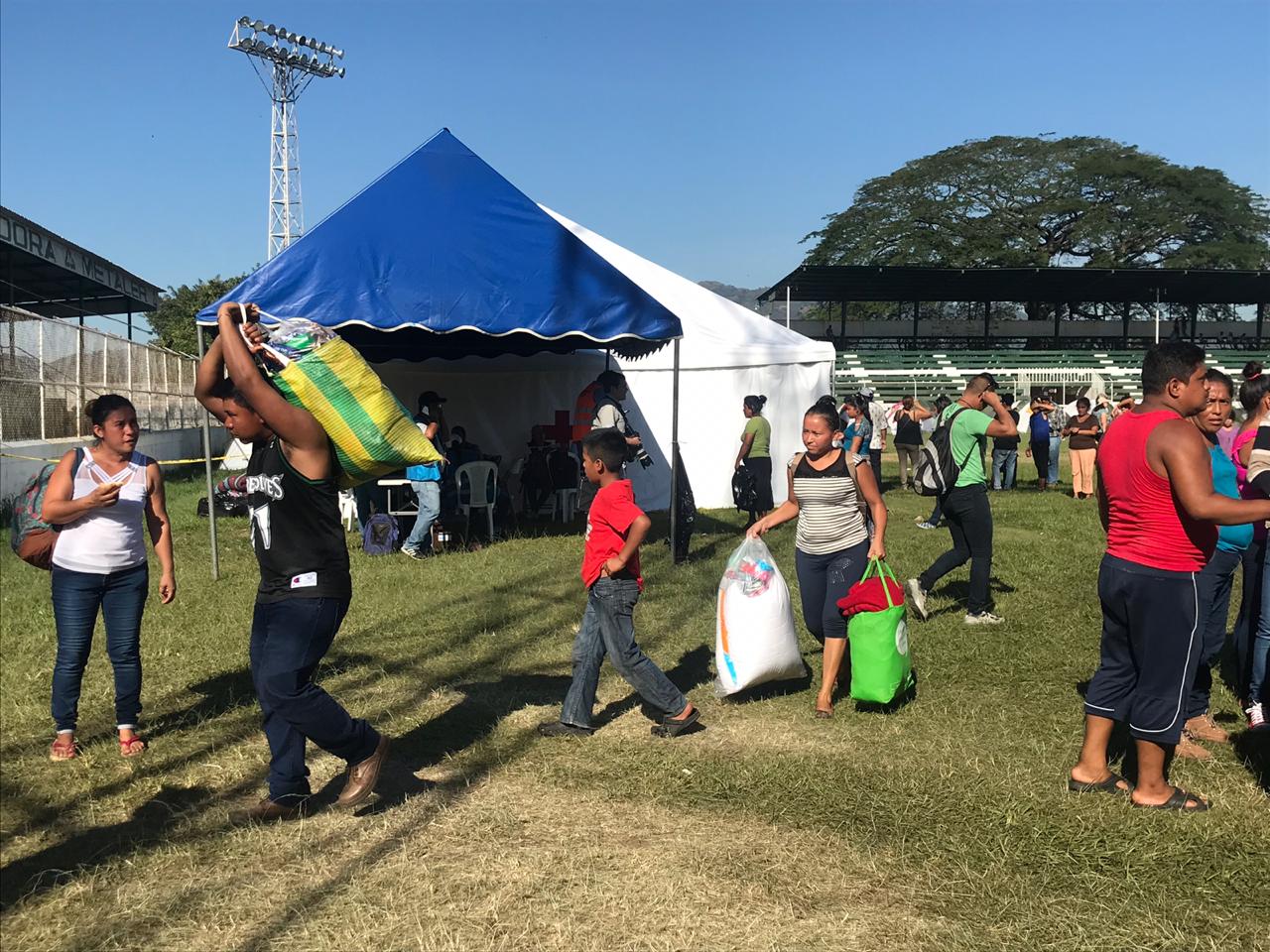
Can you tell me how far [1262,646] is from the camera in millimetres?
5352

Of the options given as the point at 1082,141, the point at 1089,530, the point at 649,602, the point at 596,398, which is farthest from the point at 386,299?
the point at 1082,141

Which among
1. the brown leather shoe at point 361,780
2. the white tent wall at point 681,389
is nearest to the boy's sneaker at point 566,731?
the brown leather shoe at point 361,780

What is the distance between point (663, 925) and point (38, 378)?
14.6 metres

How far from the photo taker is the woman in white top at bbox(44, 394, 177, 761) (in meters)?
4.80

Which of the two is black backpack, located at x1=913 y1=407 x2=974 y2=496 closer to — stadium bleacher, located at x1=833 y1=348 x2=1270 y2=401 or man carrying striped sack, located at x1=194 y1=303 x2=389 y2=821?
man carrying striped sack, located at x1=194 y1=303 x2=389 y2=821

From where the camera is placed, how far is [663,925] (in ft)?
11.1

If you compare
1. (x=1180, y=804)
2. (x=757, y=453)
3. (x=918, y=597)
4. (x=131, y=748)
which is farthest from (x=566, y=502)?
(x=1180, y=804)

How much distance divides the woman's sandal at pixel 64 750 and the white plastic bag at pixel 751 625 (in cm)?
306

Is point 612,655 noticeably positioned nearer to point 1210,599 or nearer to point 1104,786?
point 1104,786

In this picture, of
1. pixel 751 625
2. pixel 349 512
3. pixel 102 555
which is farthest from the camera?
pixel 349 512

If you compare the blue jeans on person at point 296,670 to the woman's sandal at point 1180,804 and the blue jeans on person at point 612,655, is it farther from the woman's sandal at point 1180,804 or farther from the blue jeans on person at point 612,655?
the woman's sandal at point 1180,804

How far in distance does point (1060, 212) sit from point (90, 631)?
55.5 metres

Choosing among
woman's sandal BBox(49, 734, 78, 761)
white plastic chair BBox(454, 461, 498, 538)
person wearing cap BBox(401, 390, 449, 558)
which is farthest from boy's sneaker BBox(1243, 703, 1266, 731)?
white plastic chair BBox(454, 461, 498, 538)

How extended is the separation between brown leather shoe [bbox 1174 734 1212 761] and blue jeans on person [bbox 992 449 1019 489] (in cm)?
1348
